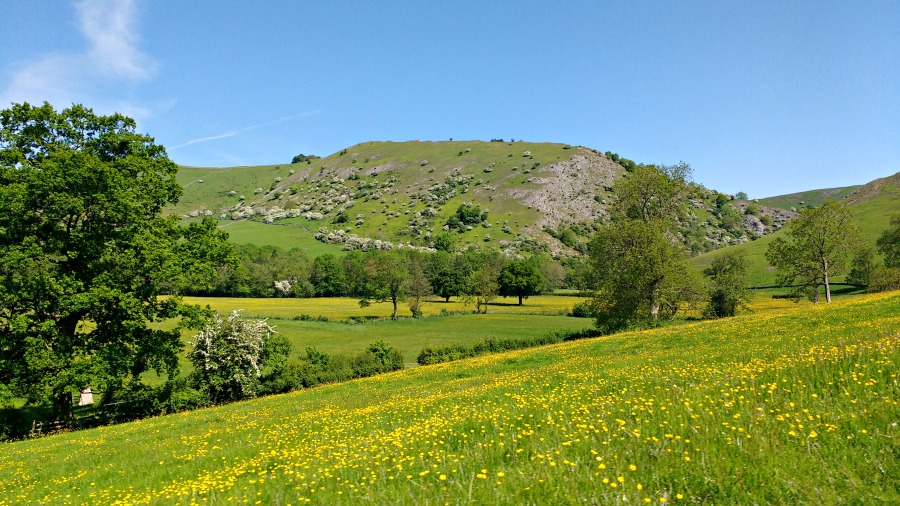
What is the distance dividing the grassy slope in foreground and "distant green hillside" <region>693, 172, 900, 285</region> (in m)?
130

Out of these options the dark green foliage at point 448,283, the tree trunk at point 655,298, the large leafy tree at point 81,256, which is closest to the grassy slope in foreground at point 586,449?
the large leafy tree at point 81,256

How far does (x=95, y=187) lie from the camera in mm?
27312

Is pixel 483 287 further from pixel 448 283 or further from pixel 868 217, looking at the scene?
pixel 868 217

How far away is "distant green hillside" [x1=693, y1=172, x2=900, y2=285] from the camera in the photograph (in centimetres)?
12656

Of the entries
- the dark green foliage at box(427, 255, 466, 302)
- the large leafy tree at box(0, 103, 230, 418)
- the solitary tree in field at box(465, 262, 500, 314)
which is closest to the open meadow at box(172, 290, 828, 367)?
the solitary tree in field at box(465, 262, 500, 314)

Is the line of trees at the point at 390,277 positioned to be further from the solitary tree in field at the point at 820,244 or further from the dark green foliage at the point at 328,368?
the solitary tree in field at the point at 820,244

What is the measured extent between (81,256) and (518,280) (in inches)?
4684

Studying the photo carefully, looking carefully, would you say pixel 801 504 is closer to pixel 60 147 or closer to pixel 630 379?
pixel 630 379

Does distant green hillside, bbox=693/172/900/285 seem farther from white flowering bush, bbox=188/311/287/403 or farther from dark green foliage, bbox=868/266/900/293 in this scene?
white flowering bush, bbox=188/311/287/403

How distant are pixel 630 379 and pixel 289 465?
956cm

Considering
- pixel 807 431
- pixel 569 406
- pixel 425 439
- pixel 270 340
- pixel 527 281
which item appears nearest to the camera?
pixel 807 431

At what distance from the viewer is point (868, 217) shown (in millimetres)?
138500

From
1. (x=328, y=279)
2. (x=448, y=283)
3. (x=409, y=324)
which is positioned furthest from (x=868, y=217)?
(x=328, y=279)

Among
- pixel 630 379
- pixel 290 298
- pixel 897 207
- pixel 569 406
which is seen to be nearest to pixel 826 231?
pixel 630 379
